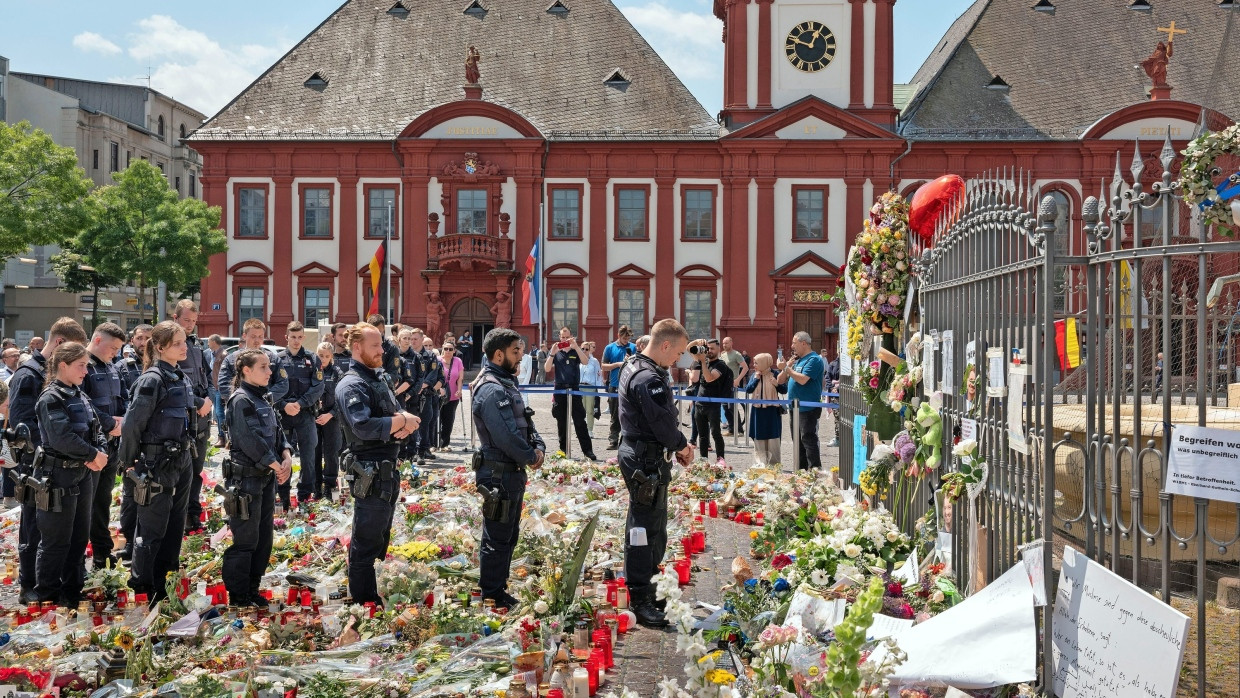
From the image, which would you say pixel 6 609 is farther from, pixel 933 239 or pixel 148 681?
pixel 933 239

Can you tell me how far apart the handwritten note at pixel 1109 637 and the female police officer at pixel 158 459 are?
609 centimetres

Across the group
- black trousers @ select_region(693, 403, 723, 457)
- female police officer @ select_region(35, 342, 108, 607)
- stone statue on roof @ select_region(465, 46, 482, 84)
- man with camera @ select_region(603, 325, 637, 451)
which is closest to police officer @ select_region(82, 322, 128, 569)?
female police officer @ select_region(35, 342, 108, 607)

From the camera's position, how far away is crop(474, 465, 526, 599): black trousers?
25.0 feet

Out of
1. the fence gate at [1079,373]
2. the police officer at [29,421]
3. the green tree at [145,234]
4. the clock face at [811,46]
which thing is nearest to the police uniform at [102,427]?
the police officer at [29,421]

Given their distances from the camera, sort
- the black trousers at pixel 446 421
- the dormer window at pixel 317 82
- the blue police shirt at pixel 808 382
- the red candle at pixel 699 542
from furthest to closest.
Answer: the dormer window at pixel 317 82
the black trousers at pixel 446 421
the blue police shirt at pixel 808 382
the red candle at pixel 699 542

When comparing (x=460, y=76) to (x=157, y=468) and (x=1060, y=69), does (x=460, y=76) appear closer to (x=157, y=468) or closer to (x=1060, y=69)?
(x=1060, y=69)

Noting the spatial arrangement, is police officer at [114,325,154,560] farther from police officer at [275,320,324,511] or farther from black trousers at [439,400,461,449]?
black trousers at [439,400,461,449]

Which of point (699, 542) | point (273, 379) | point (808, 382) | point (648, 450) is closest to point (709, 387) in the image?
point (808, 382)

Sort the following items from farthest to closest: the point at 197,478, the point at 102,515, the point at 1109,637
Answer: the point at 197,478
the point at 102,515
the point at 1109,637

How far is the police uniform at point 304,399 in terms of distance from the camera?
12.3 m

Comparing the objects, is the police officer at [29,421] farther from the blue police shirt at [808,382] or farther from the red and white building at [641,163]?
the red and white building at [641,163]

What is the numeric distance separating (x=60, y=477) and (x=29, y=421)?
723 mm

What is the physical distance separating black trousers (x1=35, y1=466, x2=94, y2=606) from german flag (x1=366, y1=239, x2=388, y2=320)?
26694mm

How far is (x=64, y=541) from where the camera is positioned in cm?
796
